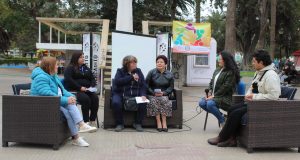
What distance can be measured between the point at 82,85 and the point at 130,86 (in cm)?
96

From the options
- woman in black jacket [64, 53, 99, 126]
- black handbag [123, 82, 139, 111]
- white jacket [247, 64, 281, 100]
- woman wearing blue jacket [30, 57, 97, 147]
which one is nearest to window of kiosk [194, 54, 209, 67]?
woman in black jacket [64, 53, 99, 126]

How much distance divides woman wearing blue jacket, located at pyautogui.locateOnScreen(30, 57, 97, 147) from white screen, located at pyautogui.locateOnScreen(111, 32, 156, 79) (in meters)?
6.55

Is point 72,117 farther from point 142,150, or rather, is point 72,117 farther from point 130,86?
point 130,86

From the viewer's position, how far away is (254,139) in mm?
7125

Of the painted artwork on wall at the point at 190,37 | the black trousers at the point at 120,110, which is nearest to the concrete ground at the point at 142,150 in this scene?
the black trousers at the point at 120,110

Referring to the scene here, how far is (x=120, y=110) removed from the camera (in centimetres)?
886

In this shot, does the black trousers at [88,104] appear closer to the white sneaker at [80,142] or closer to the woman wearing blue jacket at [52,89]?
the woman wearing blue jacket at [52,89]

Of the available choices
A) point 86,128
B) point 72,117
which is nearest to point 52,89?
point 72,117

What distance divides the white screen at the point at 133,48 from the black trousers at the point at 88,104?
15.6ft

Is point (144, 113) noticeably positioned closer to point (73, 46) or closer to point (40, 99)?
point (40, 99)

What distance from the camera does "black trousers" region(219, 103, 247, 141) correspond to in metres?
7.37

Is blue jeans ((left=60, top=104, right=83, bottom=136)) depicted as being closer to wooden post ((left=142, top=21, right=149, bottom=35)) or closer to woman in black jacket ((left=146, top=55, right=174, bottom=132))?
woman in black jacket ((left=146, top=55, right=174, bottom=132))

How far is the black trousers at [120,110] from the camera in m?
8.80

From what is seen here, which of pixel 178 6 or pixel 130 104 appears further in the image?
pixel 178 6
